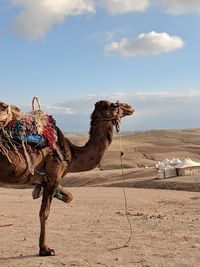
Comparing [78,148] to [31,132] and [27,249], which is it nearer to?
[31,132]

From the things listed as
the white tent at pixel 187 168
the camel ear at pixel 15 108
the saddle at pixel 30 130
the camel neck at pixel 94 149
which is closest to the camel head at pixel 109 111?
the camel neck at pixel 94 149

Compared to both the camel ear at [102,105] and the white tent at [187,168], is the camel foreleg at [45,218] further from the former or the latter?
the white tent at [187,168]

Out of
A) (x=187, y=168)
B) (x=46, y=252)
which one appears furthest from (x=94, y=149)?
(x=187, y=168)

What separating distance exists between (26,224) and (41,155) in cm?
455

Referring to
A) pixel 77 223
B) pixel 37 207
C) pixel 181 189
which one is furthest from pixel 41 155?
pixel 181 189

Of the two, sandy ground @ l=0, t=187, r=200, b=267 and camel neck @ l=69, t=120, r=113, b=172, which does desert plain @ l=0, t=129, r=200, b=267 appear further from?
camel neck @ l=69, t=120, r=113, b=172

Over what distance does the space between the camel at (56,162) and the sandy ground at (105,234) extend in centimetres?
70

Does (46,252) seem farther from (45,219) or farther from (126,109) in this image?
(126,109)

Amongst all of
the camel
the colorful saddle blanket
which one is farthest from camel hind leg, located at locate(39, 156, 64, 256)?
the colorful saddle blanket

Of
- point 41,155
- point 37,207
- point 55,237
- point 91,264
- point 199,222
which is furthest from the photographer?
point 37,207

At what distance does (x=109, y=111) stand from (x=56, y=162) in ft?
4.61

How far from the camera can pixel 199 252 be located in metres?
8.93

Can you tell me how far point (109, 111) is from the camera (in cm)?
945

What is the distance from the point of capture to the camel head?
9.45 meters
